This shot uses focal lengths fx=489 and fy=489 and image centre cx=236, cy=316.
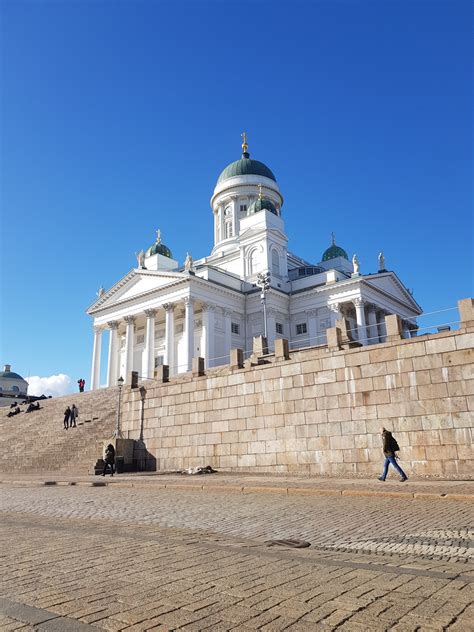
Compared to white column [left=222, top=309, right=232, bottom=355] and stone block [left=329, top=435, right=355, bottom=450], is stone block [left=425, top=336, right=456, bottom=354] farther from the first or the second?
white column [left=222, top=309, right=232, bottom=355]

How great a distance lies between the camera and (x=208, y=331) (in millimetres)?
47312

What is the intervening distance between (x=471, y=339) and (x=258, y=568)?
490 inches

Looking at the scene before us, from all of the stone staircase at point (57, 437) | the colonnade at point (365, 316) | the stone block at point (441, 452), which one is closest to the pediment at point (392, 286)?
the colonnade at point (365, 316)

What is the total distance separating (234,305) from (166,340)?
8.14 m

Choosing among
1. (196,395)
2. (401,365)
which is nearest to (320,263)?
(196,395)

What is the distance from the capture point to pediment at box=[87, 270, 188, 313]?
159 feet

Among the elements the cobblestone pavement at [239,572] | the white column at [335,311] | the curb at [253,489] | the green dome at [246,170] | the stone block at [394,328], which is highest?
the green dome at [246,170]

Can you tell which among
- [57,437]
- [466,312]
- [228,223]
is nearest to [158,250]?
[228,223]

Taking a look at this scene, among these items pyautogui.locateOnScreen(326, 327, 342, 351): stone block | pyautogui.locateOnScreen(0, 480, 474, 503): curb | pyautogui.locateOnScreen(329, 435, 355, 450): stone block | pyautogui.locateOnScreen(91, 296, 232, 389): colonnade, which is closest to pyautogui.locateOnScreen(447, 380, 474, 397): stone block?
pyautogui.locateOnScreen(329, 435, 355, 450): stone block

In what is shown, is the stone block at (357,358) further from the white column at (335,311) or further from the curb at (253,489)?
the white column at (335,311)

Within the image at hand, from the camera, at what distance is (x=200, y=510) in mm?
10250

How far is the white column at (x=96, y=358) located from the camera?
52.0 meters

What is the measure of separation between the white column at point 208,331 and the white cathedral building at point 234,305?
0.10m

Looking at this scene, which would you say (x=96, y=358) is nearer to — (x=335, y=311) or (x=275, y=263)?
(x=275, y=263)
